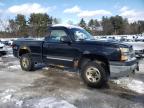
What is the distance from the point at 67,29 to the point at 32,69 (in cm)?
300

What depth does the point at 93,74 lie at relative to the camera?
8.31m

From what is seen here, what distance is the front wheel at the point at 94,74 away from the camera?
810 centimetres

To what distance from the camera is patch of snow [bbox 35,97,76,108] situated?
20.7ft

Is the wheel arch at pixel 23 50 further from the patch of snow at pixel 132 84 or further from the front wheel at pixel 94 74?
the patch of snow at pixel 132 84

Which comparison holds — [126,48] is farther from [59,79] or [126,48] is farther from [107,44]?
[59,79]

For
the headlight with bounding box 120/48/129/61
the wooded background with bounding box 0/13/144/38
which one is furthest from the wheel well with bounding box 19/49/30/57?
the wooded background with bounding box 0/13/144/38

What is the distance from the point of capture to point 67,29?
9391 mm

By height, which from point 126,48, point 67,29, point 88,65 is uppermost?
point 67,29

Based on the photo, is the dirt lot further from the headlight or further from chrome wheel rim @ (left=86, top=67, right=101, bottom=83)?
the headlight

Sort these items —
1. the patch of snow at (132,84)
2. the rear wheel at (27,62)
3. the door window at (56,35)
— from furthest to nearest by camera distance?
the rear wheel at (27,62) < the door window at (56,35) < the patch of snow at (132,84)

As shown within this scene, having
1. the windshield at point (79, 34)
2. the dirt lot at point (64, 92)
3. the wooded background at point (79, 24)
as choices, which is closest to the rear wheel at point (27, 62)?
the dirt lot at point (64, 92)

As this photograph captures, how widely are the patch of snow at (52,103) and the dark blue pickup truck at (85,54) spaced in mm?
1854

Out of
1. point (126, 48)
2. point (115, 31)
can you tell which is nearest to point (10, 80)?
point (126, 48)

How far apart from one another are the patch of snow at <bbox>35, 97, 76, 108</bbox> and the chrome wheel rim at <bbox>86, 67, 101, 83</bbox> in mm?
1785
